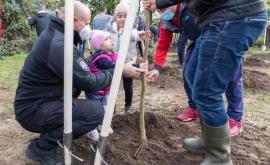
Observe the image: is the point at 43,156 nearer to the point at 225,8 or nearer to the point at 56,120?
the point at 56,120

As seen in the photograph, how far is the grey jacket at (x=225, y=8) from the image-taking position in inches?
95.5

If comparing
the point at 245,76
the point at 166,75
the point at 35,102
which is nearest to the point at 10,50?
the point at 166,75

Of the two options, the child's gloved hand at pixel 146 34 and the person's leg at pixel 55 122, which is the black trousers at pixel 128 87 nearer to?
the child's gloved hand at pixel 146 34

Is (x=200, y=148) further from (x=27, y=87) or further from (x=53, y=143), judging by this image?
(x=27, y=87)

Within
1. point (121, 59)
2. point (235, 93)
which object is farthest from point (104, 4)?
point (121, 59)

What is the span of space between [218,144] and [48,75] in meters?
1.41

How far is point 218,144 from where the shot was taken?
277 cm

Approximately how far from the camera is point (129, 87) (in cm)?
453

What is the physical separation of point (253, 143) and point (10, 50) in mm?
8705


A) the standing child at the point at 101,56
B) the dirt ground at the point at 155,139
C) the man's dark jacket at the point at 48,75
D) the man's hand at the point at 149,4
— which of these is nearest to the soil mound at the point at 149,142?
the dirt ground at the point at 155,139

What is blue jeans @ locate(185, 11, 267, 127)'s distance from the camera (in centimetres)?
246

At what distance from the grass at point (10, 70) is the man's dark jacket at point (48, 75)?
3257mm

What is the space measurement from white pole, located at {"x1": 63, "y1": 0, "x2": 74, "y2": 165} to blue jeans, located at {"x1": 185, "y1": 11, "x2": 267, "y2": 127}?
2.92 ft

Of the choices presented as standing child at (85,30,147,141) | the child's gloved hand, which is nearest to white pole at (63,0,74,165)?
the child's gloved hand
